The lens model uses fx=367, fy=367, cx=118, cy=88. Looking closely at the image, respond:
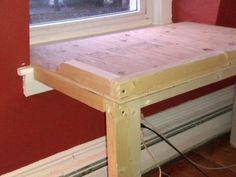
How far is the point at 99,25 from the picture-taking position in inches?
57.7

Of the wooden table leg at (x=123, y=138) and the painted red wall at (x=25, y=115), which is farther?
the painted red wall at (x=25, y=115)

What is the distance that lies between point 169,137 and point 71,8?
0.73m

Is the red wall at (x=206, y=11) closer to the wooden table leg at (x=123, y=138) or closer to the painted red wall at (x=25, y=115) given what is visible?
the painted red wall at (x=25, y=115)

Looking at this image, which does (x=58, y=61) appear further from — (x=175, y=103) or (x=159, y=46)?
(x=175, y=103)

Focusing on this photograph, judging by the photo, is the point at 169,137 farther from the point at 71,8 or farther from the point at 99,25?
the point at 71,8

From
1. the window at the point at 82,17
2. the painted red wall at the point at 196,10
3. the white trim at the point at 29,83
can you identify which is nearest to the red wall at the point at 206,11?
the painted red wall at the point at 196,10

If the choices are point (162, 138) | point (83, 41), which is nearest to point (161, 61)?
point (83, 41)

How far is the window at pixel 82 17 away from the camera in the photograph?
133 cm

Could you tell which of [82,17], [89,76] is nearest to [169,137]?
[82,17]

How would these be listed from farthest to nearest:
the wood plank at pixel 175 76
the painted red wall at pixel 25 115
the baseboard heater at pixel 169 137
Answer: the baseboard heater at pixel 169 137
the painted red wall at pixel 25 115
the wood plank at pixel 175 76

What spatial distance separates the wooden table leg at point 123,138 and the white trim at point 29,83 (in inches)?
14.4

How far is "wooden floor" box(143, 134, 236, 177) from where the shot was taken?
168 centimetres

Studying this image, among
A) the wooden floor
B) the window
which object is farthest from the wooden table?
the wooden floor

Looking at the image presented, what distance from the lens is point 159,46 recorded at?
115 cm
